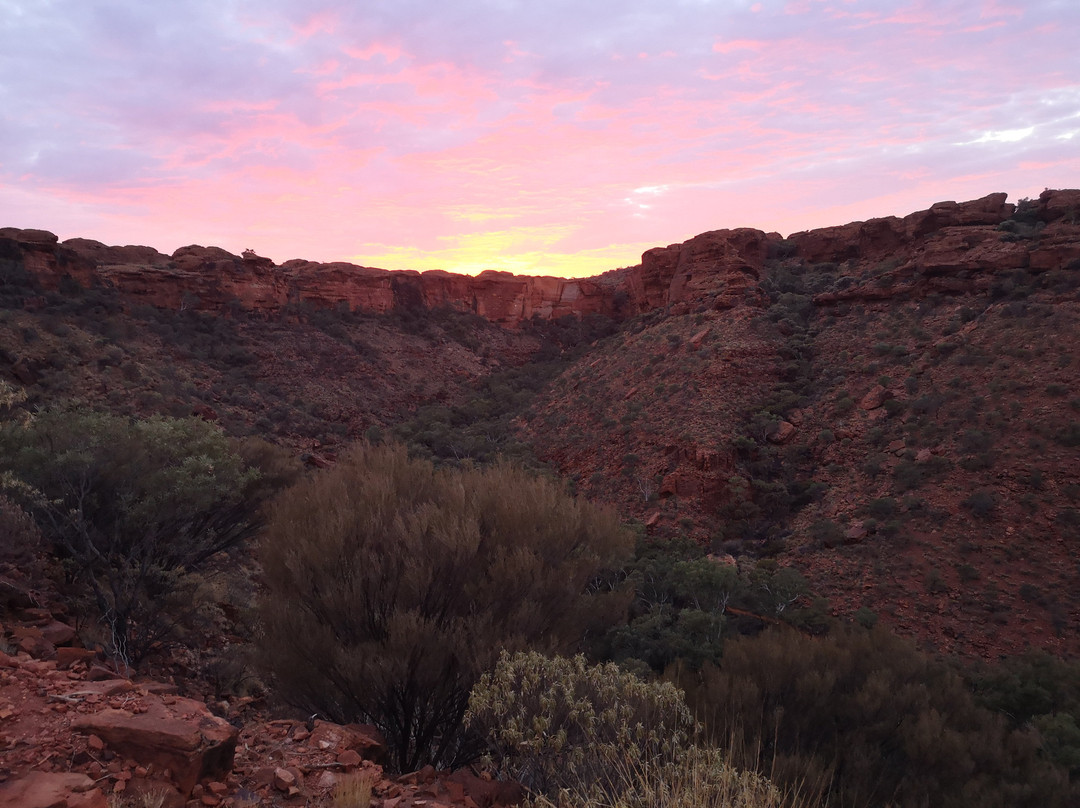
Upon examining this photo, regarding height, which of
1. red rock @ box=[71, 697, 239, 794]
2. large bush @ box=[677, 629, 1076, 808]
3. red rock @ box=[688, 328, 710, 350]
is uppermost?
red rock @ box=[688, 328, 710, 350]

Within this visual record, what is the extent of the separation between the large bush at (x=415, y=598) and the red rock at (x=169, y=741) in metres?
1.66

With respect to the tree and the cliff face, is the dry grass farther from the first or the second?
the cliff face

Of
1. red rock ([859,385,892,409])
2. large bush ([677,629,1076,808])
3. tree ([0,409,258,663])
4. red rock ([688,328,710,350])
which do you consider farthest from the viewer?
red rock ([688,328,710,350])

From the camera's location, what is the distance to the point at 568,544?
7.68 meters

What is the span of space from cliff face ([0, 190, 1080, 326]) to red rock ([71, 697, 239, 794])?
28.2 meters

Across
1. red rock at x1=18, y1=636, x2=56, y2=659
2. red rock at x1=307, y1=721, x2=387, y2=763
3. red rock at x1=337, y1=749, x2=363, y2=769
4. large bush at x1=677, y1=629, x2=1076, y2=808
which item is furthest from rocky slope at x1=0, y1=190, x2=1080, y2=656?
red rock at x1=18, y1=636, x2=56, y2=659

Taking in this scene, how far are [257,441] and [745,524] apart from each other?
13453 millimetres

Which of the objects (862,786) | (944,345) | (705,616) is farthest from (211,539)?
(944,345)

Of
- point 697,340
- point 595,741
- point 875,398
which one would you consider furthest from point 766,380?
point 595,741

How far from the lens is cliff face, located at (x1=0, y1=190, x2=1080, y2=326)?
25.5 m

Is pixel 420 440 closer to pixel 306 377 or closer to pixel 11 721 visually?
pixel 306 377

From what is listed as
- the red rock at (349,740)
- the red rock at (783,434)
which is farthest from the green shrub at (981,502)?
the red rock at (349,740)

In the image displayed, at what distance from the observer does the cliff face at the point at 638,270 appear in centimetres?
2547

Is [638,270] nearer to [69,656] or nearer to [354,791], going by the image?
[69,656]
